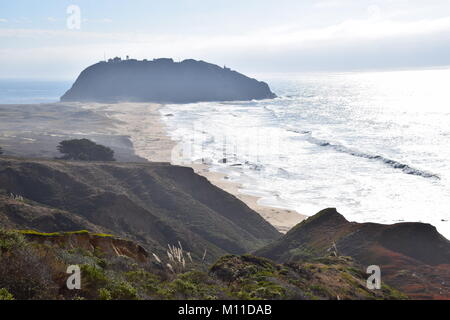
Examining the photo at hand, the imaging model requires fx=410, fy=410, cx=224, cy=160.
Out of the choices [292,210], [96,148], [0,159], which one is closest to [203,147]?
[96,148]

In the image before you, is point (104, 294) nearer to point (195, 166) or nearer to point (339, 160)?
point (195, 166)

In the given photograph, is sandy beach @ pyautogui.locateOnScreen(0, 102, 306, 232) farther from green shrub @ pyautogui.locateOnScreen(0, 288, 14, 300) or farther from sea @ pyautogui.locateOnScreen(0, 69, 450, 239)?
green shrub @ pyautogui.locateOnScreen(0, 288, 14, 300)

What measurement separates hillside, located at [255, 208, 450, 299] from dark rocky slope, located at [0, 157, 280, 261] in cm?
514

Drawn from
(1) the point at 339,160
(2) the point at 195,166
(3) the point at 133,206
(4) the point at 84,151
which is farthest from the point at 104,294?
(1) the point at 339,160

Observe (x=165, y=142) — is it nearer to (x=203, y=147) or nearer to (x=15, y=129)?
(x=203, y=147)

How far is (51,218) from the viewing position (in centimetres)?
2133

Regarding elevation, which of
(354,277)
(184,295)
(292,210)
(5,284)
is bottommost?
(292,210)

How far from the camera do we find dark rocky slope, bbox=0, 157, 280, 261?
22469mm

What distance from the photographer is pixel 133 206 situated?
28.2 m

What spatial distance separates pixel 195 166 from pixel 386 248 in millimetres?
42349

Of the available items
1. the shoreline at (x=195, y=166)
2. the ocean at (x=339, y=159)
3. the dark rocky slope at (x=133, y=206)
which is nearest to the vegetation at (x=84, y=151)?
the dark rocky slope at (x=133, y=206)

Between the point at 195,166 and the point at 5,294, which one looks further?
the point at 195,166

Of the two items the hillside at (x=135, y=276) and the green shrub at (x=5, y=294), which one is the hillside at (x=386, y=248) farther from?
the green shrub at (x=5, y=294)

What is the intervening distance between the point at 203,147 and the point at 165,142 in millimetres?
8750
